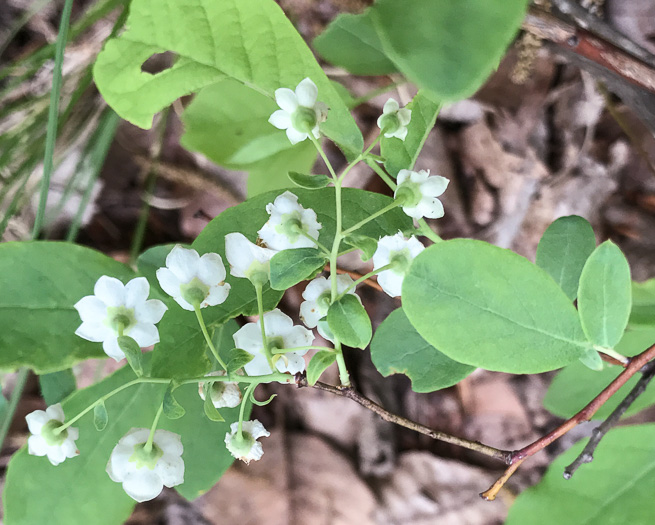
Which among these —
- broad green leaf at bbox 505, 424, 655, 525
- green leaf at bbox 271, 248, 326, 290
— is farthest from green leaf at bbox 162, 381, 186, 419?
broad green leaf at bbox 505, 424, 655, 525

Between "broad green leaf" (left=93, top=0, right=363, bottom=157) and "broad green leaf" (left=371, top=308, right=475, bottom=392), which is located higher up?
"broad green leaf" (left=93, top=0, right=363, bottom=157)

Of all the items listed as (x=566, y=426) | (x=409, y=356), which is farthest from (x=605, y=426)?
(x=409, y=356)

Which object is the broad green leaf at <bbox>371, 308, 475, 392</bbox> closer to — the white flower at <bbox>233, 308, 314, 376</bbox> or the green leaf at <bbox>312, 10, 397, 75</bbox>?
the white flower at <bbox>233, 308, 314, 376</bbox>

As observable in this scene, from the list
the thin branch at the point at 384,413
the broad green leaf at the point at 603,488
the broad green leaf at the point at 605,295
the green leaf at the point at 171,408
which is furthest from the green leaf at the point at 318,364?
the broad green leaf at the point at 603,488

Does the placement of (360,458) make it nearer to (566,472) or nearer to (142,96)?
(566,472)

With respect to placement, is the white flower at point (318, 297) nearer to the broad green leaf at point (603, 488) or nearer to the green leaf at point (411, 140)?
the green leaf at point (411, 140)
